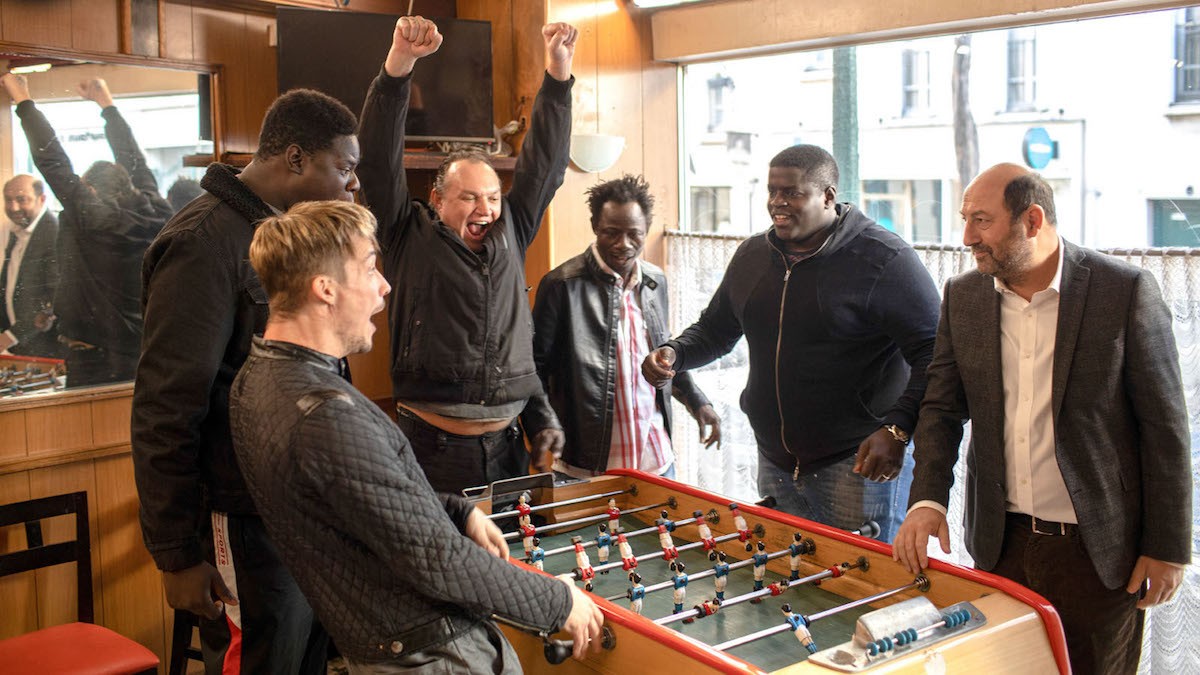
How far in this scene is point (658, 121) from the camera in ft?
15.3

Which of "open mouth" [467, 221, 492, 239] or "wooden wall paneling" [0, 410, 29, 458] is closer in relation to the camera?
"open mouth" [467, 221, 492, 239]

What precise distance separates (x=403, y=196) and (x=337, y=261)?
1398 millimetres

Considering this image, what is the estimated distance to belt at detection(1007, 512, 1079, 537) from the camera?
2342mm

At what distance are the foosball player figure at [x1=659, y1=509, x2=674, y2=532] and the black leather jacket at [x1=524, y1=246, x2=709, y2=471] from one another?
687 millimetres

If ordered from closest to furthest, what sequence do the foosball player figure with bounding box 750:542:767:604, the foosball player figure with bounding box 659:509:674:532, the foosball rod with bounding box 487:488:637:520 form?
the foosball player figure with bounding box 750:542:767:604, the foosball player figure with bounding box 659:509:674:532, the foosball rod with bounding box 487:488:637:520

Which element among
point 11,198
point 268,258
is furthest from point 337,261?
point 11,198

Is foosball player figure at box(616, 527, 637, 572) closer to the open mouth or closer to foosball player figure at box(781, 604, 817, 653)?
foosball player figure at box(781, 604, 817, 653)

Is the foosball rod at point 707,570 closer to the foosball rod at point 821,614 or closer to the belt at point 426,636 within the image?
the foosball rod at point 821,614

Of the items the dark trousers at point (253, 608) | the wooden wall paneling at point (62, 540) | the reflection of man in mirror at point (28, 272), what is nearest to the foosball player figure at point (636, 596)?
the dark trousers at point (253, 608)

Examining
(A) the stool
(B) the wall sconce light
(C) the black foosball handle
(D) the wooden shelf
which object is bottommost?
(A) the stool

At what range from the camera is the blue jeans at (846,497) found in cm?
302

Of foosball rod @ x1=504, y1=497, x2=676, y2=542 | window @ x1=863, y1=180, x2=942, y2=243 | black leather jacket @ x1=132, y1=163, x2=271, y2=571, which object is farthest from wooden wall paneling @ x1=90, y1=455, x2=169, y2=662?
window @ x1=863, y1=180, x2=942, y2=243

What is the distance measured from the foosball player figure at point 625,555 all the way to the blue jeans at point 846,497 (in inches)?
27.4

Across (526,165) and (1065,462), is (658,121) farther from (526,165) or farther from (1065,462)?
(1065,462)
